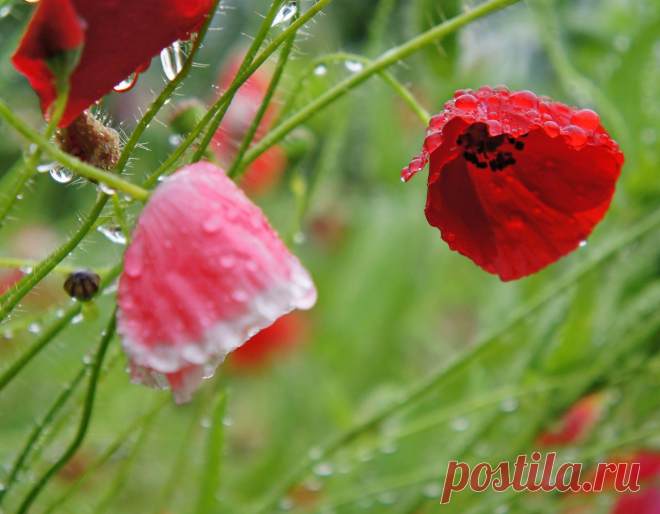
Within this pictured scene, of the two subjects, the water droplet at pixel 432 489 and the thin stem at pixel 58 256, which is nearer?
the thin stem at pixel 58 256

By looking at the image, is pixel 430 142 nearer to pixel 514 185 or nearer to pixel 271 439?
pixel 514 185

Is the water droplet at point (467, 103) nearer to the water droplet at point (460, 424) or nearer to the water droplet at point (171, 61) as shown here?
the water droplet at point (171, 61)

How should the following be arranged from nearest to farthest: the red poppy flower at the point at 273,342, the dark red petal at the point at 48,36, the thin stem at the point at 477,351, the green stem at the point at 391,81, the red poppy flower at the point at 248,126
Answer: the dark red petal at the point at 48,36, the green stem at the point at 391,81, the thin stem at the point at 477,351, the red poppy flower at the point at 248,126, the red poppy flower at the point at 273,342

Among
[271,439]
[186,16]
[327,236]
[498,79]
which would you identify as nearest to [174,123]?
[186,16]

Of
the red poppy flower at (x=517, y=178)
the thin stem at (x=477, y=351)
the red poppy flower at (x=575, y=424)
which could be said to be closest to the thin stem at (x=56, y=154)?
the red poppy flower at (x=517, y=178)

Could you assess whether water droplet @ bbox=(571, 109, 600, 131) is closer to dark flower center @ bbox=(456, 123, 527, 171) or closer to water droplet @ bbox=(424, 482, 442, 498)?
dark flower center @ bbox=(456, 123, 527, 171)

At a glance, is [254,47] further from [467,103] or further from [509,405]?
[509,405]

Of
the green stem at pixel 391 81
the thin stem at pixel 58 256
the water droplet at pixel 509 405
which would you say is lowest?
the thin stem at pixel 58 256
